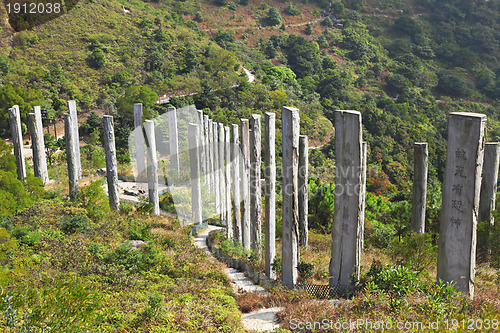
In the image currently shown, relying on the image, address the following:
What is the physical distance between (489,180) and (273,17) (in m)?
55.6

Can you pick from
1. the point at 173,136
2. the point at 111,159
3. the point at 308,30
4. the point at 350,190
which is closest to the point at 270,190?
the point at 350,190

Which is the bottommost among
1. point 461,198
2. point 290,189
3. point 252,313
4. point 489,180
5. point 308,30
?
point 252,313

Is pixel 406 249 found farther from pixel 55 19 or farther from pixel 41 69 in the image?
pixel 55 19

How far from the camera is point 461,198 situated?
460 cm

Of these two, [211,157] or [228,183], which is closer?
[228,183]

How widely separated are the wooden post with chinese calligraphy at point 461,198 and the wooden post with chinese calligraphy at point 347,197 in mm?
1111

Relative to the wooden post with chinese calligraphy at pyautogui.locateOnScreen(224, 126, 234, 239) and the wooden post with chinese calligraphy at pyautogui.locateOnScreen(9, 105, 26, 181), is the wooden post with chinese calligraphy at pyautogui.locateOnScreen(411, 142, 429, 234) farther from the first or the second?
the wooden post with chinese calligraphy at pyautogui.locateOnScreen(9, 105, 26, 181)

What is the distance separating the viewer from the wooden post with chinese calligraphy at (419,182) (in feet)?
23.7

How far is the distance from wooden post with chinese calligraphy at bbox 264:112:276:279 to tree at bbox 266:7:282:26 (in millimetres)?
55566

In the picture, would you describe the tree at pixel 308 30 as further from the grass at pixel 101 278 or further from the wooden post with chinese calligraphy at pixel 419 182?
the wooden post with chinese calligraphy at pixel 419 182

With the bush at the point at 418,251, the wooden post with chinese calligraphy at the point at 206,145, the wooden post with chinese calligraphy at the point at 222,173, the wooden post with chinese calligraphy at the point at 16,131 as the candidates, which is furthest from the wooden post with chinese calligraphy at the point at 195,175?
the bush at the point at 418,251

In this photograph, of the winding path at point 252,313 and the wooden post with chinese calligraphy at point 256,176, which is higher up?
the wooden post with chinese calligraphy at point 256,176

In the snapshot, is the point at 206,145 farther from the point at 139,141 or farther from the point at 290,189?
the point at 290,189

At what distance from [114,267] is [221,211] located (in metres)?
6.06
